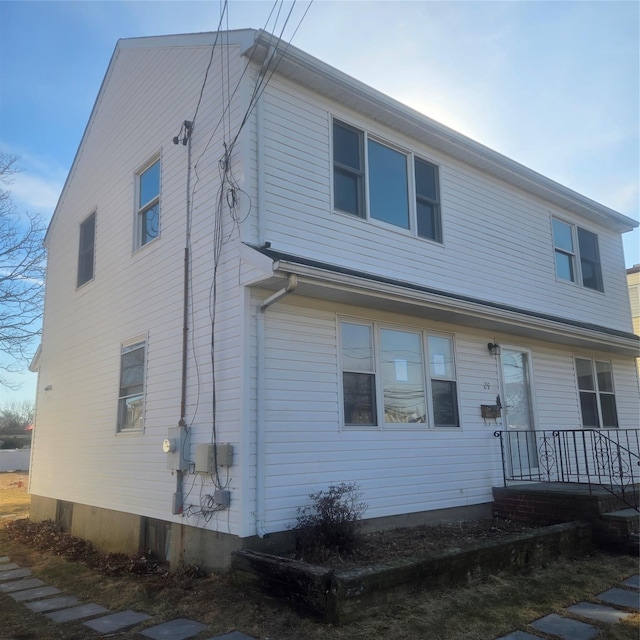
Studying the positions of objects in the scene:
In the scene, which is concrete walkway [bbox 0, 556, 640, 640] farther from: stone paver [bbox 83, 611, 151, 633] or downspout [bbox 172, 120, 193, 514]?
downspout [bbox 172, 120, 193, 514]

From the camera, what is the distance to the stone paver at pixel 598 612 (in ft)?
16.8

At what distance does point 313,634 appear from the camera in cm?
460

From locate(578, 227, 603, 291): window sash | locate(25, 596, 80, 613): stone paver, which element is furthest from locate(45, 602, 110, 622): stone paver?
locate(578, 227, 603, 291): window sash

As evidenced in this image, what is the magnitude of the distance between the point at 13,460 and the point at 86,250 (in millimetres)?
21223

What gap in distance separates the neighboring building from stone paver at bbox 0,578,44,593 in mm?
1311

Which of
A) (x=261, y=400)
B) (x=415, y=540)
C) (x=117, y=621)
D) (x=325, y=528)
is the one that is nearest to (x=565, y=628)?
(x=415, y=540)

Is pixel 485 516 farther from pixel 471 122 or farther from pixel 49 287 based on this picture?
pixel 49 287

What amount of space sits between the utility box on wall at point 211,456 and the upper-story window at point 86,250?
5634 mm

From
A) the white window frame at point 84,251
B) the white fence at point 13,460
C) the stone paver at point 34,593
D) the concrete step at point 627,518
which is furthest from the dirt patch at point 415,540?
the white fence at point 13,460

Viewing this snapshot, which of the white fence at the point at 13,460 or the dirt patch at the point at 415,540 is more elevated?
the white fence at the point at 13,460

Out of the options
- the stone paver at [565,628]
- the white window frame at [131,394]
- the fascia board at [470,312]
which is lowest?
the stone paver at [565,628]

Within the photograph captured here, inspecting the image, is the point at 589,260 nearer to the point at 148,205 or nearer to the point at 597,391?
the point at 597,391

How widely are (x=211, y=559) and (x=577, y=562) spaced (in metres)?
4.38

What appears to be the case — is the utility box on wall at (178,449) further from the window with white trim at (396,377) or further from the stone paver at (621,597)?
the stone paver at (621,597)
